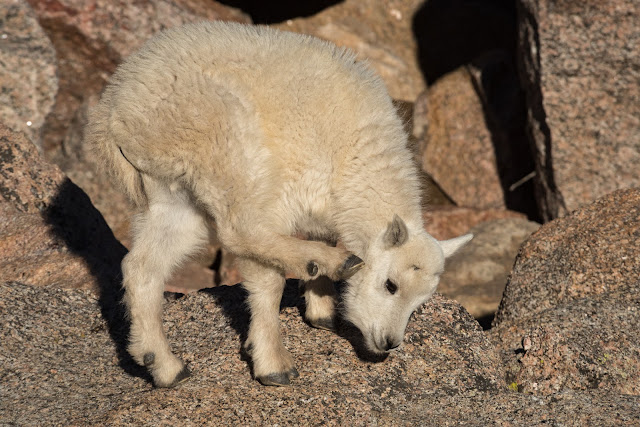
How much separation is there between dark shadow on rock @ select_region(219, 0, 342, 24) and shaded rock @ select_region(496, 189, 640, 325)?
862 cm

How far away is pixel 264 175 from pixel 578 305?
3.15 m

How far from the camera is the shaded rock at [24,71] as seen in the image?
10.8 m

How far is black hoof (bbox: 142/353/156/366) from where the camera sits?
573 centimetres

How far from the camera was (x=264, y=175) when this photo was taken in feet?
18.3

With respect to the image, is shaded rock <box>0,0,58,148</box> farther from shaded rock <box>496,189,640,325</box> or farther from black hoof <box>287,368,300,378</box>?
shaded rock <box>496,189,640,325</box>

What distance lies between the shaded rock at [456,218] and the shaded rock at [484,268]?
2.06 feet

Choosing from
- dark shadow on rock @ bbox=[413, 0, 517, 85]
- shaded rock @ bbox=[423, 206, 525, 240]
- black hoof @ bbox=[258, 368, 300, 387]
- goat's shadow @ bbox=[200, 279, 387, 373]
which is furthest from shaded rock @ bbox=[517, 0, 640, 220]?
black hoof @ bbox=[258, 368, 300, 387]

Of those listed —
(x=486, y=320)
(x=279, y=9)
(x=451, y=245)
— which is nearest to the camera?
(x=451, y=245)

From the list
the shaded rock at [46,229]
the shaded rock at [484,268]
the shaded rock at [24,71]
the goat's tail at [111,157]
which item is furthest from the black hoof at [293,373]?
the shaded rock at [24,71]

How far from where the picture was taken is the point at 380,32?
50.9 feet

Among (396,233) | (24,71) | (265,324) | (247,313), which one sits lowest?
(24,71)

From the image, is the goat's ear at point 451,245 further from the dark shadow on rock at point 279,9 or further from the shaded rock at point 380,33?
the dark shadow on rock at point 279,9

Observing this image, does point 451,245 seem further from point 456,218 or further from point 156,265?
point 456,218

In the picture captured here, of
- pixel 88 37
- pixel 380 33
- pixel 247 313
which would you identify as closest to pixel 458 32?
pixel 380 33
